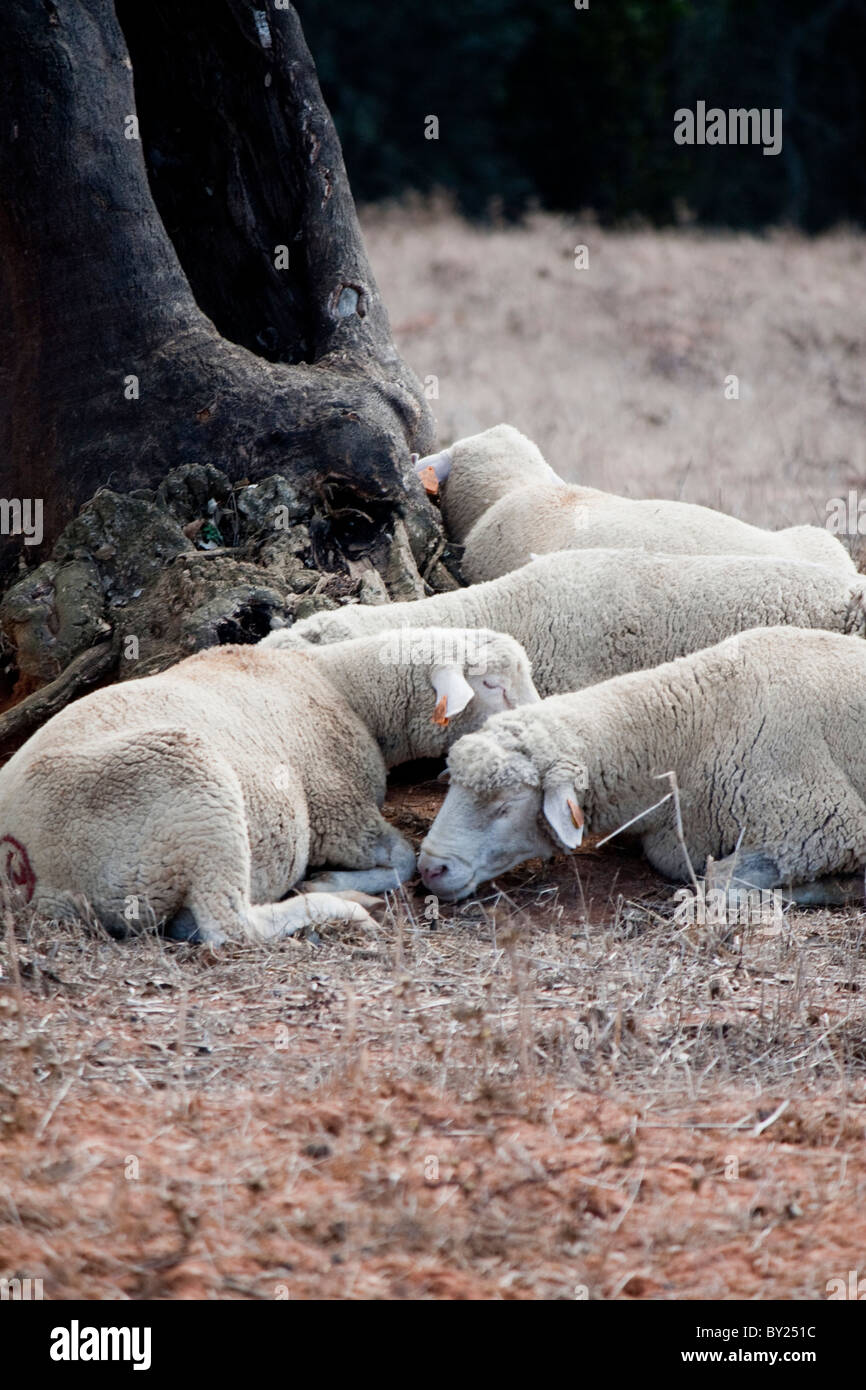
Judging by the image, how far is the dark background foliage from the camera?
26109 millimetres

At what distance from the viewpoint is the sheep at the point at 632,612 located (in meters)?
5.89

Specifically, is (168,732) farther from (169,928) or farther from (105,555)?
(105,555)

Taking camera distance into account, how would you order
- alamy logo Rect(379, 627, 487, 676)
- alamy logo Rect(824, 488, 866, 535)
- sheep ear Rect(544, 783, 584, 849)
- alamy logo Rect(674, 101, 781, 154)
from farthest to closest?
alamy logo Rect(674, 101, 781, 154), alamy logo Rect(824, 488, 866, 535), alamy logo Rect(379, 627, 487, 676), sheep ear Rect(544, 783, 584, 849)

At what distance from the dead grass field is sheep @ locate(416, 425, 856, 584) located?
1.58 meters

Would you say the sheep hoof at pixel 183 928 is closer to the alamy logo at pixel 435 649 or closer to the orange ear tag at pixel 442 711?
the orange ear tag at pixel 442 711

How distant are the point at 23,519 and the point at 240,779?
2270 mm

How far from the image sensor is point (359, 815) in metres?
5.26

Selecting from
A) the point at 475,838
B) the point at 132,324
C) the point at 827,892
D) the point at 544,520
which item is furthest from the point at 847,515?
the point at 475,838

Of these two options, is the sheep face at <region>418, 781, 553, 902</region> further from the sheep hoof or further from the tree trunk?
the tree trunk

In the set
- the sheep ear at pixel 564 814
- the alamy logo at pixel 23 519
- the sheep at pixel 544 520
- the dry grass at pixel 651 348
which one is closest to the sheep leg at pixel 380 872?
the sheep ear at pixel 564 814

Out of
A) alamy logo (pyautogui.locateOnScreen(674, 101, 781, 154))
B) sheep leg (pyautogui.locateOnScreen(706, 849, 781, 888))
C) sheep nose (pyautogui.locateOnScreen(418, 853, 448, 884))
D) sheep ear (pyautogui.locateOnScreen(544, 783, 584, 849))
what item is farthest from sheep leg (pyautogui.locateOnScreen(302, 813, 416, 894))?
alamy logo (pyautogui.locateOnScreen(674, 101, 781, 154))

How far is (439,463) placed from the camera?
24.8ft

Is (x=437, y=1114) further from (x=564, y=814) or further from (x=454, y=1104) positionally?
(x=564, y=814)

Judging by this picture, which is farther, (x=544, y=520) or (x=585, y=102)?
(x=585, y=102)
